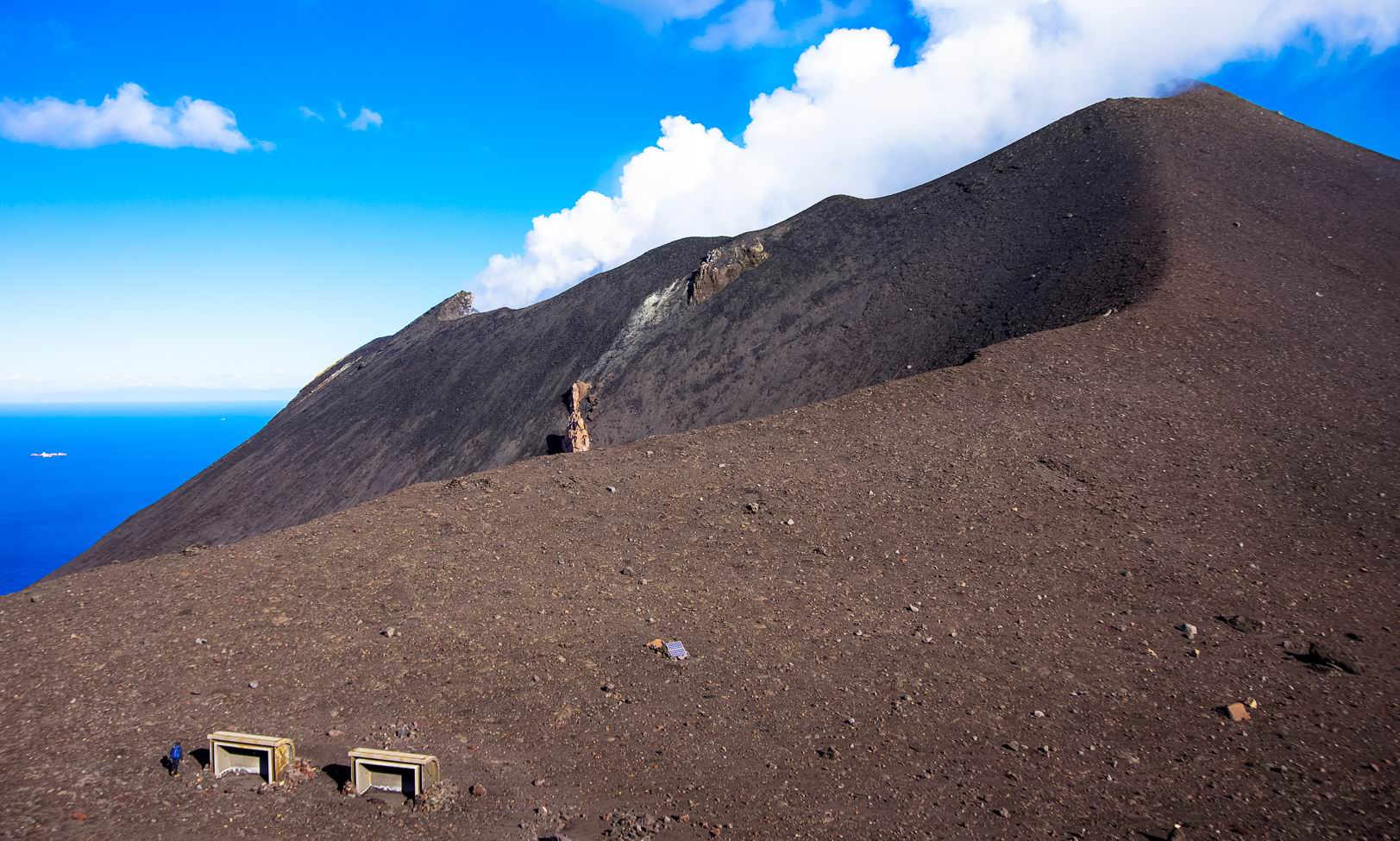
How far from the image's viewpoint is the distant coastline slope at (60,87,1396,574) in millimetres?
22984

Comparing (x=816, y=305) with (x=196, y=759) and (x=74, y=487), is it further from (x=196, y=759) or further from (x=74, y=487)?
(x=74, y=487)

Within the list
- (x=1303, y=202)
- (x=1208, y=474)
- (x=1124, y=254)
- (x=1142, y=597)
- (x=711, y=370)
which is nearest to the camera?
(x=1142, y=597)

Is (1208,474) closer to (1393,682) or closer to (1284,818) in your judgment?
(1393,682)

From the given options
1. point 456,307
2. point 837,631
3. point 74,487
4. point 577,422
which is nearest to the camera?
point 837,631

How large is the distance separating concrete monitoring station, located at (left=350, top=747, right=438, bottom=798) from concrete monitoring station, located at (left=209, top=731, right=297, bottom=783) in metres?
0.61

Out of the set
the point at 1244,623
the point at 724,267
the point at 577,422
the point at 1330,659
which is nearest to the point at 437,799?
the point at 1244,623

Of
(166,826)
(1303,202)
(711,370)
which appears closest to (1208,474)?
(166,826)

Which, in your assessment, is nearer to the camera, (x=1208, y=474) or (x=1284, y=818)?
(x=1284, y=818)

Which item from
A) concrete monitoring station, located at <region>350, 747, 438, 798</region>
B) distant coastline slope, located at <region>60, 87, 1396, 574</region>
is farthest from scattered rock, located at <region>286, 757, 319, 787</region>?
distant coastline slope, located at <region>60, 87, 1396, 574</region>

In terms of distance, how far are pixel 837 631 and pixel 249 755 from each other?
18.0 ft

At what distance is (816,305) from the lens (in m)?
31.0

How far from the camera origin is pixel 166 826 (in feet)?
17.4

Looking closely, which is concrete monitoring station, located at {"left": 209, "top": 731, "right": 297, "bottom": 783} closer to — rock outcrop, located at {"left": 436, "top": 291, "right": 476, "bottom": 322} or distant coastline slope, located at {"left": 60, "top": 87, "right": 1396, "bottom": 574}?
distant coastline slope, located at {"left": 60, "top": 87, "right": 1396, "bottom": 574}

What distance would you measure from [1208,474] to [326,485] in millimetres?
38046
